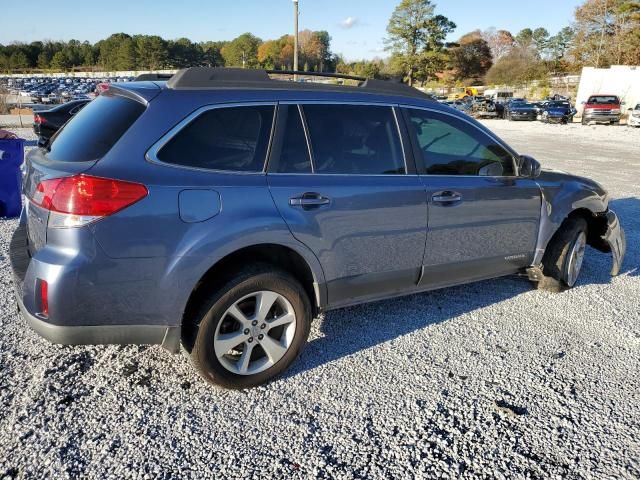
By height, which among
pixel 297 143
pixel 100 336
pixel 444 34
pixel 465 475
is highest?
pixel 444 34

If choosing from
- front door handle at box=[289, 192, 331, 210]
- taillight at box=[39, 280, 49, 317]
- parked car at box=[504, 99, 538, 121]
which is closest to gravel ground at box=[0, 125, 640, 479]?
taillight at box=[39, 280, 49, 317]

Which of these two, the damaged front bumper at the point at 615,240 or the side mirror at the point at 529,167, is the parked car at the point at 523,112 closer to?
the damaged front bumper at the point at 615,240

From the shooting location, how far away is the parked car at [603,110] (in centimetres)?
2959

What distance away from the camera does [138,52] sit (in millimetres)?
144875

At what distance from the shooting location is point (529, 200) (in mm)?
4109

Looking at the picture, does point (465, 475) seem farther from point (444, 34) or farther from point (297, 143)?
point (444, 34)

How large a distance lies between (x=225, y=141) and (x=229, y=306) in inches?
36.3

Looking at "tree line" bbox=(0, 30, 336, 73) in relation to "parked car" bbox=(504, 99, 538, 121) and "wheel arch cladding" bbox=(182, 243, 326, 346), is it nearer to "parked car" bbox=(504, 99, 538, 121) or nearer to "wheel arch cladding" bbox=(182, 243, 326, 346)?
"parked car" bbox=(504, 99, 538, 121)

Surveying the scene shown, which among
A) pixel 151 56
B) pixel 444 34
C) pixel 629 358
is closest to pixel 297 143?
pixel 629 358

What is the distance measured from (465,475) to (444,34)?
93.3m

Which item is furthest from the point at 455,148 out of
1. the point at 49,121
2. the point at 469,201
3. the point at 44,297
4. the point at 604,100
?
the point at 604,100

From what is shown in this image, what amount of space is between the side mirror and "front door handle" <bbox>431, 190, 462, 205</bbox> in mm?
760

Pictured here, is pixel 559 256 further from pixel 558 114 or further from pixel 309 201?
pixel 558 114

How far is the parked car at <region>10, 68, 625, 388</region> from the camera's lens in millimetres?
2523
